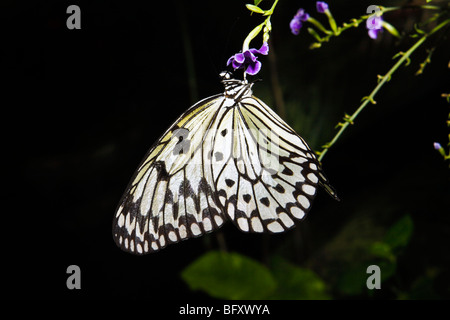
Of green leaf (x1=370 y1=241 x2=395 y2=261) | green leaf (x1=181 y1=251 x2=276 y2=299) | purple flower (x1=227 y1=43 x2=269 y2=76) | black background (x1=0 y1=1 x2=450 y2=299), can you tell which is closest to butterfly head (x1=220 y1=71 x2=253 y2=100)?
purple flower (x1=227 y1=43 x2=269 y2=76)

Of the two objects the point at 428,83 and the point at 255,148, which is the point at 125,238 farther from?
the point at 428,83

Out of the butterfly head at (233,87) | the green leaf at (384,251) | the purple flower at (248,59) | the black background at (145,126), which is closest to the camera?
the purple flower at (248,59)

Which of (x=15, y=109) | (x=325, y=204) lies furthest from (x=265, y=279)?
(x=15, y=109)

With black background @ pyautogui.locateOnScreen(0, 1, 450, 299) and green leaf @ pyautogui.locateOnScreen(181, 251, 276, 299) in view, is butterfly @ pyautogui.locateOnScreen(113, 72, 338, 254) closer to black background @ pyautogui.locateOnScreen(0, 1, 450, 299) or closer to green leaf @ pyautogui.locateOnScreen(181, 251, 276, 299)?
black background @ pyautogui.locateOnScreen(0, 1, 450, 299)

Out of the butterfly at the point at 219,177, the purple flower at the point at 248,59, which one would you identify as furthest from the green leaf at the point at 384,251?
the purple flower at the point at 248,59

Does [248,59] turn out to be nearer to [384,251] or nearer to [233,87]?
[233,87]

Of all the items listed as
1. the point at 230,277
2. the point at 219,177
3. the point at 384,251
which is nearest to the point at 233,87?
the point at 219,177

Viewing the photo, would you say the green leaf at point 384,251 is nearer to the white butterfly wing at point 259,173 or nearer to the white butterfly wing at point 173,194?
the white butterfly wing at point 259,173
